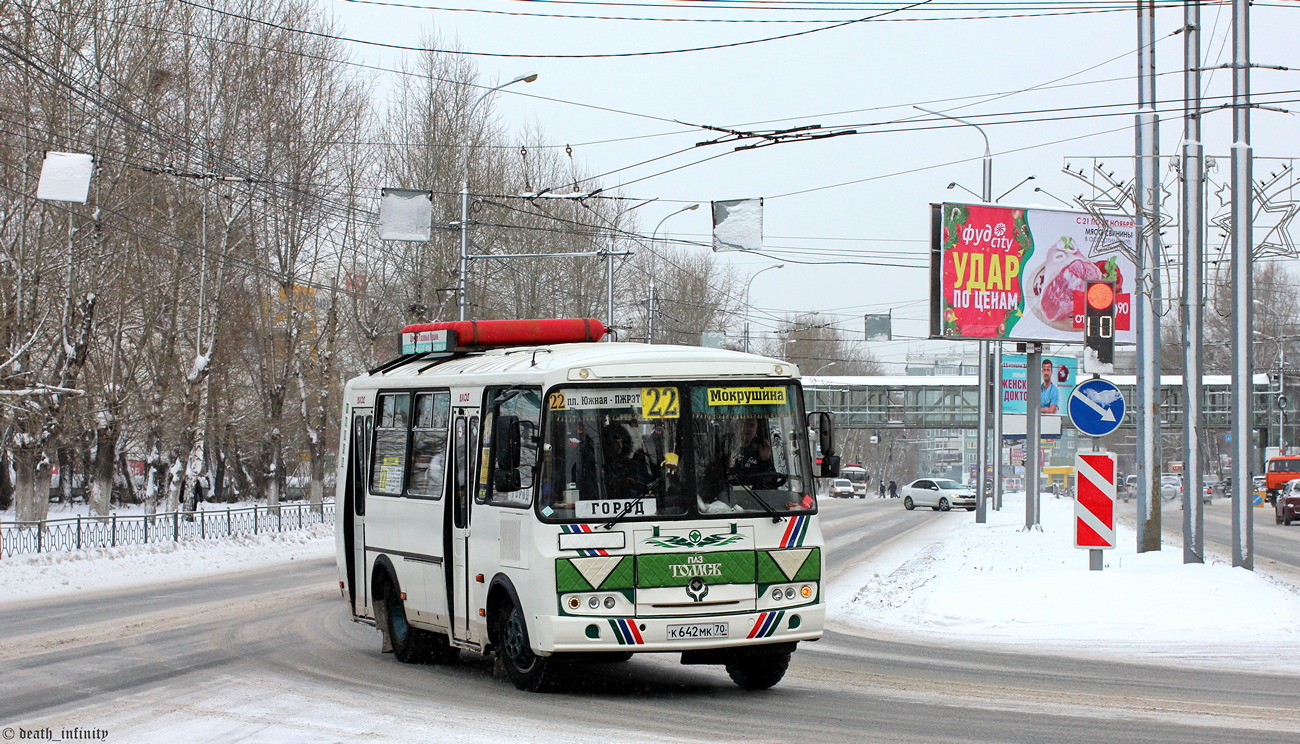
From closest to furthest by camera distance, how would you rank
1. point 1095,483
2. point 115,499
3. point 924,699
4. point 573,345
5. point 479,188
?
point 924,699 → point 573,345 → point 1095,483 → point 479,188 → point 115,499

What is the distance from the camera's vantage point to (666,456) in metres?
10.2

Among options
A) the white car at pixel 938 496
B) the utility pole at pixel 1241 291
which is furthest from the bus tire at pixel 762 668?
the white car at pixel 938 496

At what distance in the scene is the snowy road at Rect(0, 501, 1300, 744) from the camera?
868 centimetres

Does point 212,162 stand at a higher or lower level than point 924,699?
higher

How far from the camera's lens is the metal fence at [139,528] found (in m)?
25.8

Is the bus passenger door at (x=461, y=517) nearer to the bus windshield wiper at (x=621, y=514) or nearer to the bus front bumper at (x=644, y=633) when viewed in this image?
the bus front bumper at (x=644, y=633)

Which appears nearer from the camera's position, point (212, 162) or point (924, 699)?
point (924, 699)

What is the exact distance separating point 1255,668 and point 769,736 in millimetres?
5622

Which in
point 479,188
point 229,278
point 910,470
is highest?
point 479,188

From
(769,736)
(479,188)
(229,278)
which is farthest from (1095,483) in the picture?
(479,188)

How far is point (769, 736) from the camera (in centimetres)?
852

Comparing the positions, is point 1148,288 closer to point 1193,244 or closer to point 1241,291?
point 1193,244

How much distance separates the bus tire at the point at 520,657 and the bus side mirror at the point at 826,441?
255cm

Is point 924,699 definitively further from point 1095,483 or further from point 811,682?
point 1095,483
